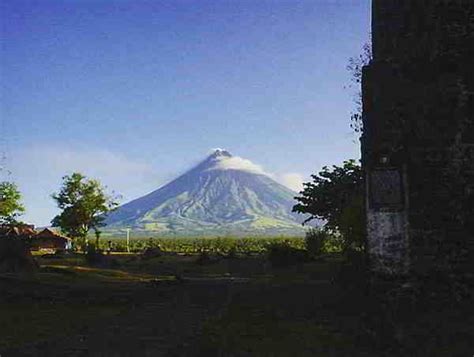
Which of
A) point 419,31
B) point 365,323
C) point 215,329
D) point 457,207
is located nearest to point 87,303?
point 215,329

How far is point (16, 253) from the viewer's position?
23.6 m

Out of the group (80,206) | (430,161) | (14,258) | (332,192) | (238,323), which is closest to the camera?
(238,323)

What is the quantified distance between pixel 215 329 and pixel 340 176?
2323 centimetres

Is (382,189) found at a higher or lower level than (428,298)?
higher

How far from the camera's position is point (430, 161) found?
10938mm

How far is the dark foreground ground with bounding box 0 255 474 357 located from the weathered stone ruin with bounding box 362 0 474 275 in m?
0.82

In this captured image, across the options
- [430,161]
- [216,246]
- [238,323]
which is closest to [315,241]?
[430,161]

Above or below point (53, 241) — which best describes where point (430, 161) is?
above

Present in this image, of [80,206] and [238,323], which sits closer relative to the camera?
[238,323]

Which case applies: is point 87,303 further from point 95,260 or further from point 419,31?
point 95,260

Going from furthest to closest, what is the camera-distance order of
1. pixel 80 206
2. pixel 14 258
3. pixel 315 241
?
pixel 80 206 < pixel 315 241 < pixel 14 258

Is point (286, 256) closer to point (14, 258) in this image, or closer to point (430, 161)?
point (14, 258)

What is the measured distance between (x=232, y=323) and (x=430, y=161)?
4.77 meters

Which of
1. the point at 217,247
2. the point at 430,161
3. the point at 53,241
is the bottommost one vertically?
the point at 217,247
